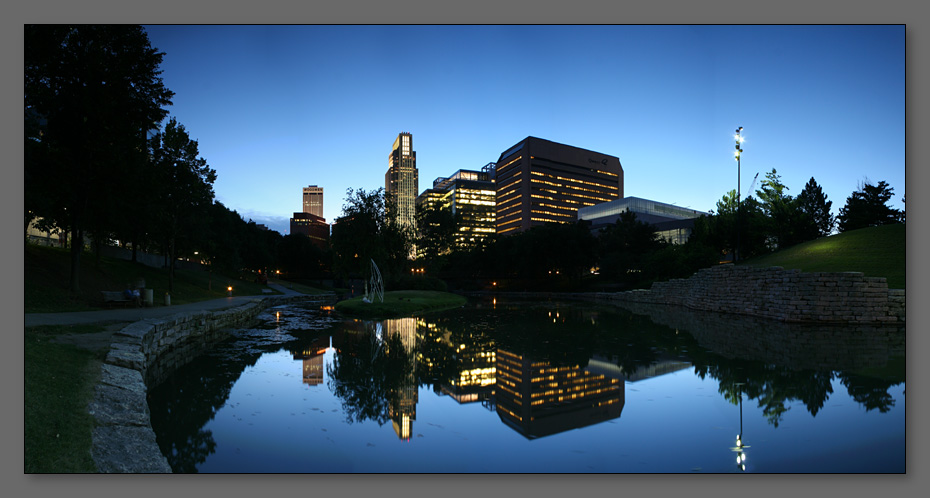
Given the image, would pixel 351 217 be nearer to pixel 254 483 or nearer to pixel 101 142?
pixel 101 142

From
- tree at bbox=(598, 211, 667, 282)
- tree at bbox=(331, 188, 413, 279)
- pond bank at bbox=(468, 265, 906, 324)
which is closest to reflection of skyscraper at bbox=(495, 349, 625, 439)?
pond bank at bbox=(468, 265, 906, 324)

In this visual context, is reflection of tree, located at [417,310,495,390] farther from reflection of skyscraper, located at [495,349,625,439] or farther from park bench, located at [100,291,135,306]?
park bench, located at [100,291,135,306]

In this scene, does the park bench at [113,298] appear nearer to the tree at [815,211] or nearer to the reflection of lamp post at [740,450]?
the reflection of lamp post at [740,450]

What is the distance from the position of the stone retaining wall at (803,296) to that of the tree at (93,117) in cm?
2968

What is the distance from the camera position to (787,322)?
67.5 ft

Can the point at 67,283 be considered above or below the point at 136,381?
above

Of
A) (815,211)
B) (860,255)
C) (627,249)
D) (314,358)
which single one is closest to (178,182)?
(314,358)

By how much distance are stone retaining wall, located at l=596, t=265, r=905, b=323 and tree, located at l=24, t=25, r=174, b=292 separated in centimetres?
2968

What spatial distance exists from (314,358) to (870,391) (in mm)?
12968

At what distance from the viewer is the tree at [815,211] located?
5047cm

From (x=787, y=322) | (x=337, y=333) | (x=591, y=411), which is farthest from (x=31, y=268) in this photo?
(x=787, y=322)

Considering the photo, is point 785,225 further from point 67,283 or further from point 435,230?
point 67,283

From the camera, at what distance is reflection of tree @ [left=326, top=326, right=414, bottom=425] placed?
7.80 m

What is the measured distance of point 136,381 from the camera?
8531 mm
